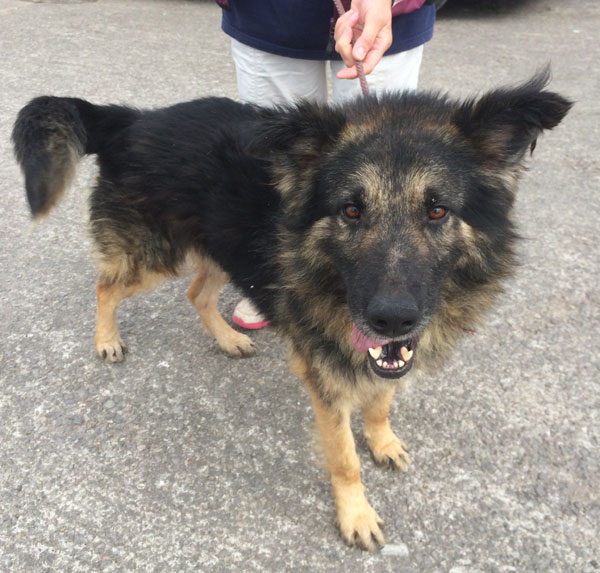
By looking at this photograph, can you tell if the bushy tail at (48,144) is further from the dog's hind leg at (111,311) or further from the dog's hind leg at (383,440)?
the dog's hind leg at (383,440)

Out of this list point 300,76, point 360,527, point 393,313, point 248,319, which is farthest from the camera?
point 248,319

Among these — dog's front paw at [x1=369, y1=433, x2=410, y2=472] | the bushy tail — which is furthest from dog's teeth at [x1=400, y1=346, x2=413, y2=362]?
the bushy tail

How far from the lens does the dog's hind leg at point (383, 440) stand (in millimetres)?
2684

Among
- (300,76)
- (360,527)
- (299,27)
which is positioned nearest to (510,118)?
(299,27)

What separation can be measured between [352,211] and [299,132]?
379 millimetres

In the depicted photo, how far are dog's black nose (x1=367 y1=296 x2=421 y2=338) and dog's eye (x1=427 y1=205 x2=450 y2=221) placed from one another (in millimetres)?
379

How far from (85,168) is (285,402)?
3.43 meters

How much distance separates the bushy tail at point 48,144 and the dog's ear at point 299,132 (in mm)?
1119

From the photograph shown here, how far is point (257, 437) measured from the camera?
9.48 ft

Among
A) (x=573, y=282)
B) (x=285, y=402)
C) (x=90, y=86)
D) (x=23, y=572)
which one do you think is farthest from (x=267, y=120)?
(x=90, y=86)

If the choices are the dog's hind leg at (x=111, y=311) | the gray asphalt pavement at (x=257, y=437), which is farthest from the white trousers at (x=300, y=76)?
the gray asphalt pavement at (x=257, y=437)

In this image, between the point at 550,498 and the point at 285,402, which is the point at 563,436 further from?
the point at 285,402

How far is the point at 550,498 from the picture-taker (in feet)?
8.26

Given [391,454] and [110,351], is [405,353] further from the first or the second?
[110,351]
